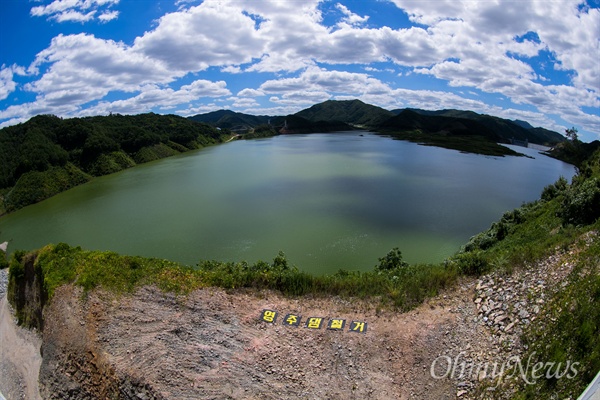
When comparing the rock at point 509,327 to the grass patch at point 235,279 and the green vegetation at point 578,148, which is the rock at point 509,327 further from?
the green vegetation at point 578,148

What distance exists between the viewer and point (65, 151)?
66188 mm

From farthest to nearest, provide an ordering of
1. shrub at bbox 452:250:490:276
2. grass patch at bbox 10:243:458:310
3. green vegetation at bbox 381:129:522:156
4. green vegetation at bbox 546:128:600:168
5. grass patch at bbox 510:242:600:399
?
green vegetation at bbox 381:129:522:156, green vegetation at bbox 546:128:600:168, shrub at bbox 452:250:490:276, grass patch at bbox 10:243:458:310, grass patch at bbox 510:242:600:399

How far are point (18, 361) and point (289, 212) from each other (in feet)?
75.9

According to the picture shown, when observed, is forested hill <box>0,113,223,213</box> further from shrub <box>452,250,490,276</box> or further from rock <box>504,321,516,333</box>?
rock <box>504,321,516,333</box>

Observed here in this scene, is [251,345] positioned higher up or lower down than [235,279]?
lower down

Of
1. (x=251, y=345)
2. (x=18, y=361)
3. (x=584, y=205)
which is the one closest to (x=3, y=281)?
(x=18, y=361)

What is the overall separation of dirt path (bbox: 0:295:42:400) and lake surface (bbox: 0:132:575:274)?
9.23m

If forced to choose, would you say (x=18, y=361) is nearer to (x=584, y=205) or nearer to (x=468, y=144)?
(x=584, y=205)

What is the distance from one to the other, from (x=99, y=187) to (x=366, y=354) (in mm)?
59249

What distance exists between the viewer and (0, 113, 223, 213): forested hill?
54094 mm

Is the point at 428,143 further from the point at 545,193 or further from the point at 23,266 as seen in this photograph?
the point at 23,266

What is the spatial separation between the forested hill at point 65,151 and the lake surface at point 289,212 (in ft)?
10.9

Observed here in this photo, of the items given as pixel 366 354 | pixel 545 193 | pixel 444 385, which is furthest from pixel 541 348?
pixel 545 193

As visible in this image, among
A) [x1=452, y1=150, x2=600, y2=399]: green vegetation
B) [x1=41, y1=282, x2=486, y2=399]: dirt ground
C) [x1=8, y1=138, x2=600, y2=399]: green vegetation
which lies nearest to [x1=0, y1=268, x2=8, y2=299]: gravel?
[x1=8, y1=138, x2=600, y2=399]: green vegetation
